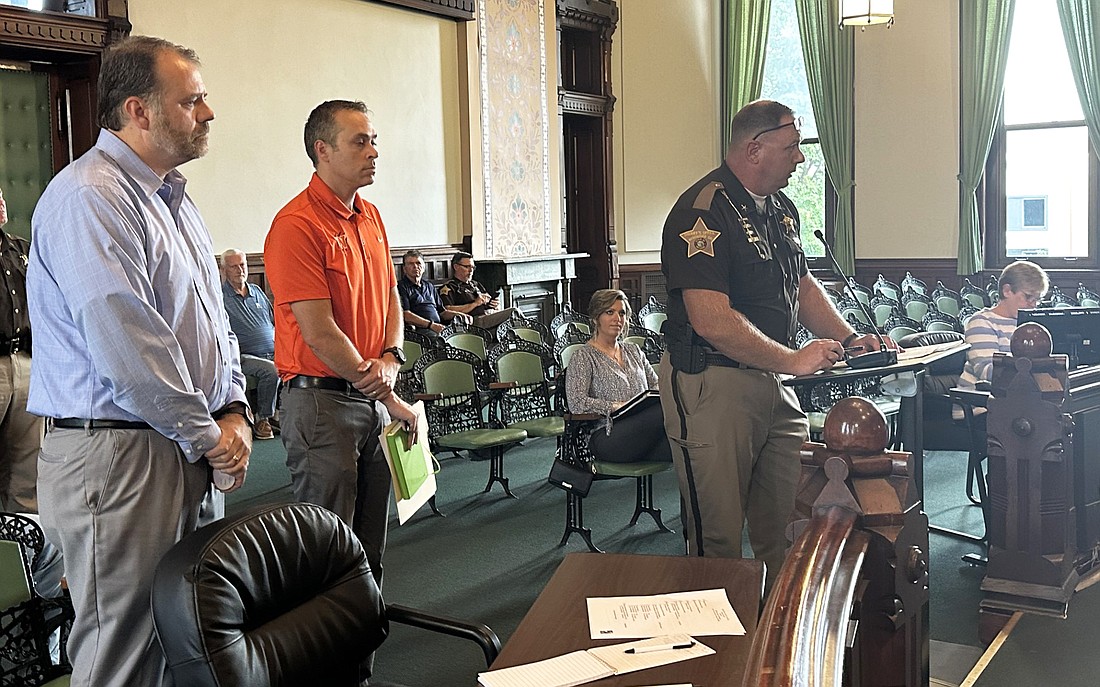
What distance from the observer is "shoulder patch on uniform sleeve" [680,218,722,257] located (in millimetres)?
A: 2967

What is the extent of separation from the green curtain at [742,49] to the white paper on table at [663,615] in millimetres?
10824

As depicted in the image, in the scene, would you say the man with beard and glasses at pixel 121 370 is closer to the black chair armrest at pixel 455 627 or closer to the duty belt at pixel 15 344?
the black chair armrest at pixel 455 627

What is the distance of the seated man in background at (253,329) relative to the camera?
23.3 ft

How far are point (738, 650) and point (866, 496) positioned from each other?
0.50 meters

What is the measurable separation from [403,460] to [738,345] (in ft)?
3.22

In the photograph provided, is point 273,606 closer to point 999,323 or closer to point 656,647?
point 656,647

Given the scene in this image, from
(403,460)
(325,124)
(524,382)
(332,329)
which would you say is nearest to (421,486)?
(403,460)

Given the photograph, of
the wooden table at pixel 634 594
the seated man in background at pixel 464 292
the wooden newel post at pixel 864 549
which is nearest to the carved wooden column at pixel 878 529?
the wooden newel post at pixel 864 549

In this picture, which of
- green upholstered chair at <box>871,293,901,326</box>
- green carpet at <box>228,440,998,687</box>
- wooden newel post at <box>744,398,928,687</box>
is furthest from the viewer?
green upholstered chair at <box>871,293,901,326</box>

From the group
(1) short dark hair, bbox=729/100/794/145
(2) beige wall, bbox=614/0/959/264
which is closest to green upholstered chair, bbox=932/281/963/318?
(2) beige wall, bbox=614/0/959/264

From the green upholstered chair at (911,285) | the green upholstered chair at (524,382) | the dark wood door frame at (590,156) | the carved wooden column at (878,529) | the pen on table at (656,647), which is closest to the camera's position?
the carved wooden column at (878,529)

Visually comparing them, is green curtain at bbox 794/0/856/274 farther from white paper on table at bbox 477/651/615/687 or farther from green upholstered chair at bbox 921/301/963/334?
white paper on table at bbox 477/651/615/687

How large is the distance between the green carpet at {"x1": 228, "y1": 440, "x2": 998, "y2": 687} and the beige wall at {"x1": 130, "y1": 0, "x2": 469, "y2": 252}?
198 centimetres

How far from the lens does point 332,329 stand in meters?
2.87
